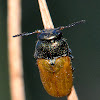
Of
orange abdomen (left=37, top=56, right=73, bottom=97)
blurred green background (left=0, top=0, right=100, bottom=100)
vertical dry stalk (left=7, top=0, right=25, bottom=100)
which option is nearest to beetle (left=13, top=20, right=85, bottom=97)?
orange abdomen (left=37, top=56, right=73, bottom=97)

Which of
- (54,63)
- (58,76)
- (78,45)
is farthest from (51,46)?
(78,45)

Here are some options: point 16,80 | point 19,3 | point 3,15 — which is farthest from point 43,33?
point 3,15

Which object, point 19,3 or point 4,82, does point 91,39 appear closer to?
point 4,82

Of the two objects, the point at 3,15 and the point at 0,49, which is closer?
the point at 0,49

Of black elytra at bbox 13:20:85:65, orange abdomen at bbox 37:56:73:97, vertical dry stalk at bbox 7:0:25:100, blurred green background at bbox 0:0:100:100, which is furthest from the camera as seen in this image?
blurred green background at bbox 0:0:100:100

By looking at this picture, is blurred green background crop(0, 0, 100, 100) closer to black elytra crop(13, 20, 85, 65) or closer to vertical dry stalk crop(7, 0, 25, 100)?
vertical dry stalk crop(7, 0, 25, 100)

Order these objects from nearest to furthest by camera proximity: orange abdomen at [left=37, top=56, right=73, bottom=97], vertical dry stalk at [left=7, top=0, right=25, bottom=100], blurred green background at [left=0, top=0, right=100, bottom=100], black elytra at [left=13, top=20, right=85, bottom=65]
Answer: orange abdomen at [left=37, top=56, right=73, bottom=97] < black elytra at [left=13, top=20, right=85, bottom=65] < vertical dry stalk at [left=7, top=0, right=25, bottom=100] < blurred green background at [left=0, top=0, right=100, bottom=100]

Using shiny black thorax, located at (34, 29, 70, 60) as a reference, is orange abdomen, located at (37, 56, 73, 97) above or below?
below

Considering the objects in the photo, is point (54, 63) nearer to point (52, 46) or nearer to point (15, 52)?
point (52, 46)
